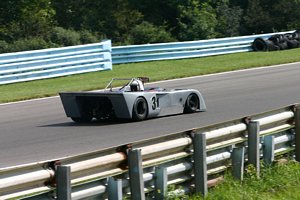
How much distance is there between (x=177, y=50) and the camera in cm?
2878

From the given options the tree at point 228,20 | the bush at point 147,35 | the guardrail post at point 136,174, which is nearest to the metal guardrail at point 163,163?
the guardrail post at point 136,174

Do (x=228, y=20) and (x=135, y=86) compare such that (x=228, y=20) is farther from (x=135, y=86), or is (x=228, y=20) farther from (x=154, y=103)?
(x=135, y=86)

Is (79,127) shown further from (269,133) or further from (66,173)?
→ (66,173)

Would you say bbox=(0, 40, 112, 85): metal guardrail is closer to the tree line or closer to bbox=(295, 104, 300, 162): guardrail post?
the tree line

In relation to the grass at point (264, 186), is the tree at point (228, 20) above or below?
above

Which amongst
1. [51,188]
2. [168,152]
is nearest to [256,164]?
[168,152]

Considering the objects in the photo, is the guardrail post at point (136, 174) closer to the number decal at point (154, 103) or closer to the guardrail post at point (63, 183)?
the guardrail post at point (63, 183)

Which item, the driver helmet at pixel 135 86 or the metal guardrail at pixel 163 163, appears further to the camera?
the driver helmet at pixel 135 86

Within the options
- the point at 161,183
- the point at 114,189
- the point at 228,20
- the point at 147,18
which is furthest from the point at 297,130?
the point at 147,18

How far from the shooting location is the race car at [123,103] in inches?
510

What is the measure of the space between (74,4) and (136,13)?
6779 millimetres

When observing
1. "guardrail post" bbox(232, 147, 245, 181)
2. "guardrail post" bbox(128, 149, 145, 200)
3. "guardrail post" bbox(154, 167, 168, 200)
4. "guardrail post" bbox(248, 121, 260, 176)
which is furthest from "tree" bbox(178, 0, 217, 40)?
"guardrail post" bbox(128, 149, 145, 200)

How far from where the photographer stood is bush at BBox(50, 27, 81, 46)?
3403cm

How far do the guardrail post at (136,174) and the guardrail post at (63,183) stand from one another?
0.83 metres
